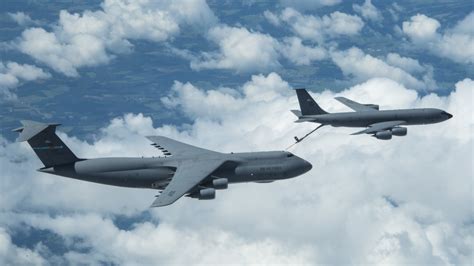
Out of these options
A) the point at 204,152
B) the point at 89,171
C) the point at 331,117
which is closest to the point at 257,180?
the point at 204,152

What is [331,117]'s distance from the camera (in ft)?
347

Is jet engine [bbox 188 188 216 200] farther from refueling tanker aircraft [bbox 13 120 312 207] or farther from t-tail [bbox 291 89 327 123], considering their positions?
t-tail [bbox 291 89 327 123]

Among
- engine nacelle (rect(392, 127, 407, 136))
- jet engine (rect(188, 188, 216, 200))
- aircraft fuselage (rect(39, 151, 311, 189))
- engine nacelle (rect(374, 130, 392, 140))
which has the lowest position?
jet engine (rect(188, 188, 216, 200))

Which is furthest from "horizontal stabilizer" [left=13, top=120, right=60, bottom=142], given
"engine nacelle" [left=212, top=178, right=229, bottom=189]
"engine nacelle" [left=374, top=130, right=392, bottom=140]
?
"engine nacelle" [left=374, top=130, right=392, bottom=140]

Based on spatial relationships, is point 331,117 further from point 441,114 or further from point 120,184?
point 120,184

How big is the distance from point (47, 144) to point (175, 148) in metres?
18.0

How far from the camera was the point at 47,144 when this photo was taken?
71125 mm

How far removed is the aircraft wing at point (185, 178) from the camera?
5995 cm

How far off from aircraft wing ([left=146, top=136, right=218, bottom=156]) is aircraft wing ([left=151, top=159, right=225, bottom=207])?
179 inches

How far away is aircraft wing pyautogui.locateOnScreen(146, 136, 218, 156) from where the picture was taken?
7675 cm

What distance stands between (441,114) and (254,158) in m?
50.9

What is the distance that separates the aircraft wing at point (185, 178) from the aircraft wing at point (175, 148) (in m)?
4.54

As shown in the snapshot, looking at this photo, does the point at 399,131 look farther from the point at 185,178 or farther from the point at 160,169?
the point at 185,178

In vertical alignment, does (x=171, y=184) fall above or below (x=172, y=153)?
below
